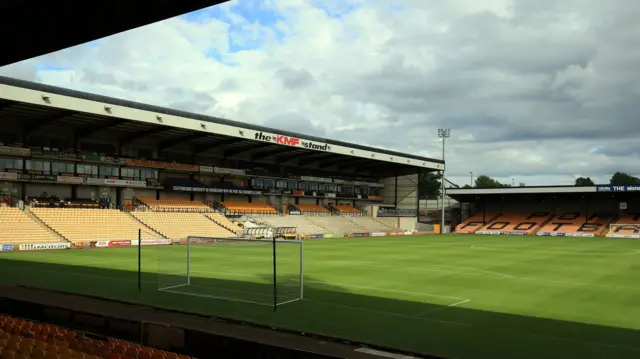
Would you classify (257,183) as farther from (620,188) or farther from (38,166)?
(620,188)

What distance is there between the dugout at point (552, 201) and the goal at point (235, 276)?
2418 inches

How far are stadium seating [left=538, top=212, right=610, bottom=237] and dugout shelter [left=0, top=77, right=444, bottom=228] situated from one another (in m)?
18.4

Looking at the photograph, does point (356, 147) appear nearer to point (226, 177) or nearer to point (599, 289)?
point (226, 177)

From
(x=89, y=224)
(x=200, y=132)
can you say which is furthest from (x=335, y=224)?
(x=89, y=224)

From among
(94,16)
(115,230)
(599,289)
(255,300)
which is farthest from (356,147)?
(94,16)

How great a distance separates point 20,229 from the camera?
3594 cm

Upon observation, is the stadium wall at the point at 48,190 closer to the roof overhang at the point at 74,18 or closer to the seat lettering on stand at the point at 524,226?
the roof overhang at the point at 74,18

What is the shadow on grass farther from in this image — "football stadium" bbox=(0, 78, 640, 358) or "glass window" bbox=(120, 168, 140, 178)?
"glass window" bbox=(120, 168, 140, 178)

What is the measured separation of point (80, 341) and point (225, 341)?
2.35 meters

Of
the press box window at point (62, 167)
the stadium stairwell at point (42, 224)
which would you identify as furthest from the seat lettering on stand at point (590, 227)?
the press box window at point (62, 167)

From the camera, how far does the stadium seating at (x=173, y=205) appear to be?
51.7 metres

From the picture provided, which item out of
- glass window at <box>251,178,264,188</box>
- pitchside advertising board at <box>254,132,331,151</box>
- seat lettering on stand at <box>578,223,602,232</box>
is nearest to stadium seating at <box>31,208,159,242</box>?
pitchside advertising board at <box>254,132,331,151</box>

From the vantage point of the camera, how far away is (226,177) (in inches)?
2431

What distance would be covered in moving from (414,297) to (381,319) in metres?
4.34
